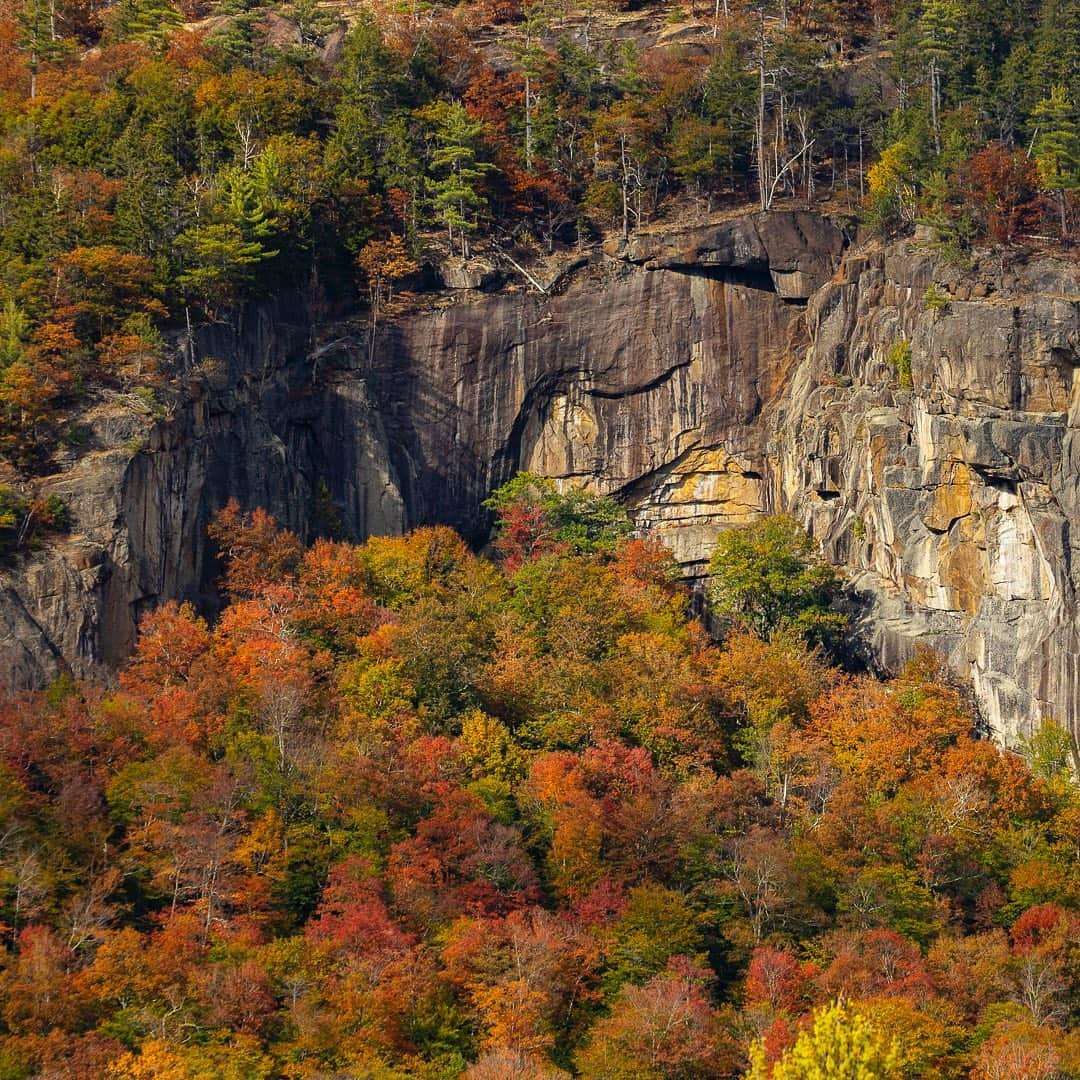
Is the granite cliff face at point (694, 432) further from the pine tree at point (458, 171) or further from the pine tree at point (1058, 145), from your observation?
the pine tree at point (1058, 145)

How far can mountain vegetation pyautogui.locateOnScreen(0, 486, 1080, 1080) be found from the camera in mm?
38906

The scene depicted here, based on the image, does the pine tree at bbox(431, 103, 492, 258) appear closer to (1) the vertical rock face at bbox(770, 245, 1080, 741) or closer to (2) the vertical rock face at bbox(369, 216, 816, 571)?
(2) the vertical rock face at bbox(369, 216, 816, 571)

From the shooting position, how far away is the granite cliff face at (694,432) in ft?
170

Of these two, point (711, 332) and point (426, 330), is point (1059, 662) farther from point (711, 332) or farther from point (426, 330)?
point (426, 330)

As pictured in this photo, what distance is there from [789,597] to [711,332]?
11.3m

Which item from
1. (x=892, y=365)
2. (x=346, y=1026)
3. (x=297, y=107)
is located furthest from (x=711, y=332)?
(x=346, y=1026)

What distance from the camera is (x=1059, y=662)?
51656 mm

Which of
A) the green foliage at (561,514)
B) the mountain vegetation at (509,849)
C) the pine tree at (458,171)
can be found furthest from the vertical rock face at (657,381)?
the mountain vegetation at (509,849)

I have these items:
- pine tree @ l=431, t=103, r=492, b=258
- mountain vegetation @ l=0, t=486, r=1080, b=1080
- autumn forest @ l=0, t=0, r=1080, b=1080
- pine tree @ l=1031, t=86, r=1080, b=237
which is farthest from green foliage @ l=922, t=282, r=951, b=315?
pine tree @ l=431, t=103, r=492, b=258

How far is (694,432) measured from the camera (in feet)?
211

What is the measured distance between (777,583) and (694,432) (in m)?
8.97

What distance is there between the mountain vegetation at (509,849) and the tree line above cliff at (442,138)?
897 centimetres

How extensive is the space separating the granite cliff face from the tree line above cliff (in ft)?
7.27

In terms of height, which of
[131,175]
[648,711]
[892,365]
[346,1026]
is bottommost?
[346,1026]
